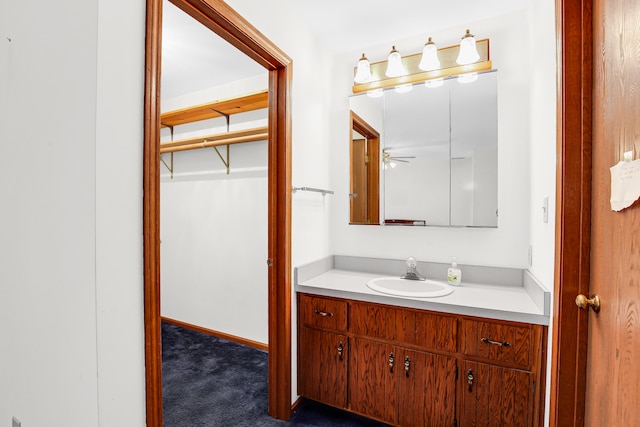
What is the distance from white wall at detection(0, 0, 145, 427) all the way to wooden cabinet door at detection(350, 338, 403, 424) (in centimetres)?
110

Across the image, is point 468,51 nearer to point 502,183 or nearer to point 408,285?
point 502,183

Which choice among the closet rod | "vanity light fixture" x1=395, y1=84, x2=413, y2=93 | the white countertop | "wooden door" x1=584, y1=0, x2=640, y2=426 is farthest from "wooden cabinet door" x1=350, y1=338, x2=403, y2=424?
"vanity light fixture" x1=395, y1=84, x2=413, y2=93

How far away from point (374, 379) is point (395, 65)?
197 centimetres

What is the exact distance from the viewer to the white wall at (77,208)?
2.94 ft

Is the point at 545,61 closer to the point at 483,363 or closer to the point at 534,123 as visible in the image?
the point at 534,123

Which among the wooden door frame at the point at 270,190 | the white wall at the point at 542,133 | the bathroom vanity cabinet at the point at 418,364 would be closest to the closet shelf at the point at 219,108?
the wooden door frame at the point at 270,190

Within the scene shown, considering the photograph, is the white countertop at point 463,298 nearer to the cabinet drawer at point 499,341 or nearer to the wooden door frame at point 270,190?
the cabinet drawer at point 499,341

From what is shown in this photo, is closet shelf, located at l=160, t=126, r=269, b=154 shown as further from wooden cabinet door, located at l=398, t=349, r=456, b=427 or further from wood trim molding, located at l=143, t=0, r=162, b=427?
wooden cabinet door, located at l=398, t=349, r=456, b=427

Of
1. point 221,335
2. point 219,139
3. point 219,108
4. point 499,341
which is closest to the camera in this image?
point 499,341

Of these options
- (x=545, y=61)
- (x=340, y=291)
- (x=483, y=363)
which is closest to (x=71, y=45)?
(x=340, y=291)

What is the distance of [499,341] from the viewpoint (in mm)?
1416

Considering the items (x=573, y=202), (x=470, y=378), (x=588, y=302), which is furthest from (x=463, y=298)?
(x=573, y=202)

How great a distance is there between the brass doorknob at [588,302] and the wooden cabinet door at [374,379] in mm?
875

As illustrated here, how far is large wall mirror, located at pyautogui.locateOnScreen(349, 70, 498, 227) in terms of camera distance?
1899 millimetres
